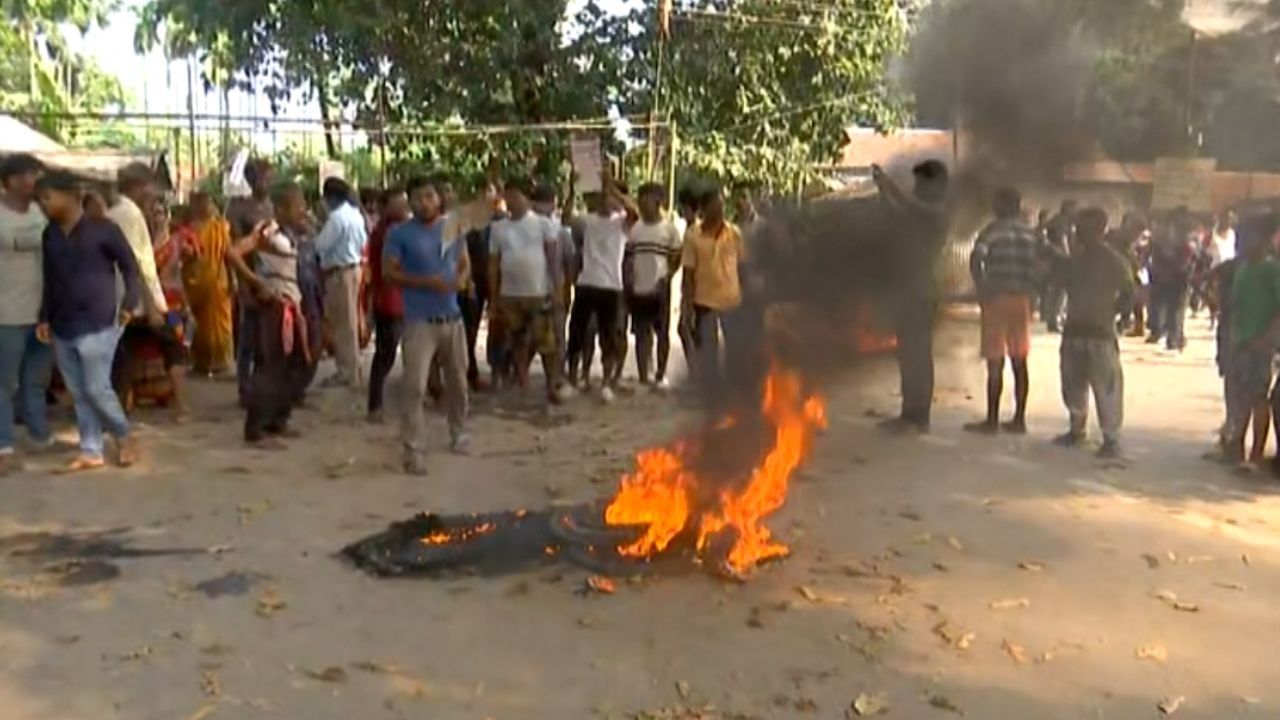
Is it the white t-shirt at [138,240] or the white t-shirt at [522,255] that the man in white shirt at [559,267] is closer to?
the white t-shirt at [522,255]

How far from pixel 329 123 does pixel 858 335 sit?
797 centimetres

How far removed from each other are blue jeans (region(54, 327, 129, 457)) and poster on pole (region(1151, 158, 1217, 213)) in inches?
243

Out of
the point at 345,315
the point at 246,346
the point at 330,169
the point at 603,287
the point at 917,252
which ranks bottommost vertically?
the point at 246,346

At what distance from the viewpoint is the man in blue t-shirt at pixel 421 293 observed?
743 centimetres

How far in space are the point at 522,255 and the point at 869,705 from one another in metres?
5.88

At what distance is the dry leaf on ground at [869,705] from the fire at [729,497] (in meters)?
1.26

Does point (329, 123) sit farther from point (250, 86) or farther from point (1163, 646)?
point (1163, 646)

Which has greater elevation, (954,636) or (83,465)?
(83,465)

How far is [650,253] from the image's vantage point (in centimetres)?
1021

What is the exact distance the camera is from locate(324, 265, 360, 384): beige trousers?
9.92m

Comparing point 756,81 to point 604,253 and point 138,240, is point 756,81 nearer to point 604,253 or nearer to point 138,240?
point 604,253

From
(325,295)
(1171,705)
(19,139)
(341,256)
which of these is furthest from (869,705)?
(19,139)

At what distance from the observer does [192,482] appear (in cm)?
721

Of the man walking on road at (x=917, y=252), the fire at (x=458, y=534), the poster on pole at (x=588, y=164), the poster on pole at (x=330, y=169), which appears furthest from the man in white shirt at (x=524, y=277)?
the poster on pole at (x=330, y=169)
